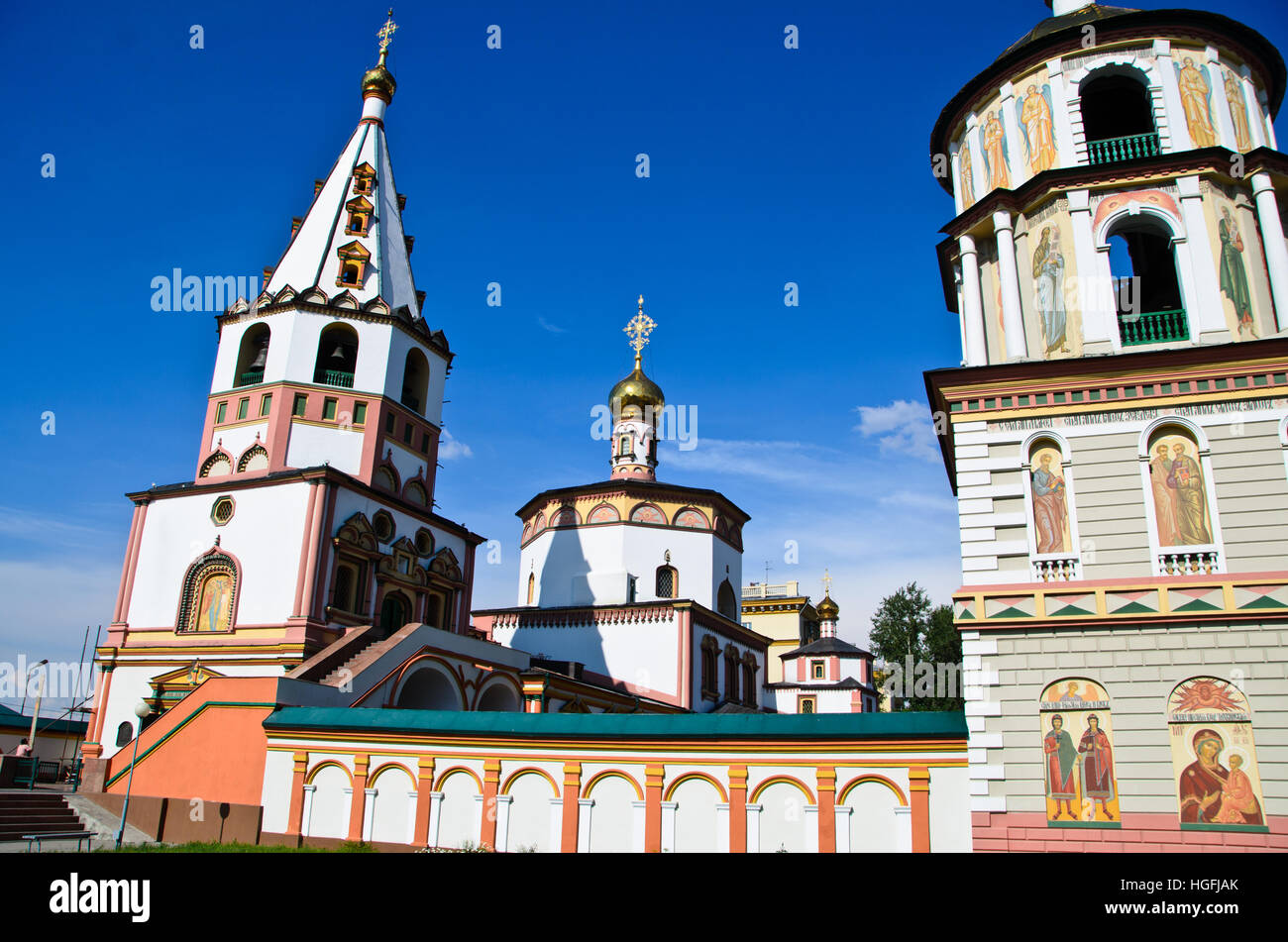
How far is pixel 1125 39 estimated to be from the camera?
1310 cm

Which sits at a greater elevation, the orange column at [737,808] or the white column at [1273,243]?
the white column at [1273,243]

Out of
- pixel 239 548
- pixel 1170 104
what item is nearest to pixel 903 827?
pixel 1170 104

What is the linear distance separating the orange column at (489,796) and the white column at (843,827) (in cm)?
546

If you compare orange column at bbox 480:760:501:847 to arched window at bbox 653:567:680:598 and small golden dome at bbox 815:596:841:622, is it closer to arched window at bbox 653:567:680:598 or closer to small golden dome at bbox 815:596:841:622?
arched window at bbox 653:567:680:598

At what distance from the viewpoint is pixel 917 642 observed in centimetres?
4378

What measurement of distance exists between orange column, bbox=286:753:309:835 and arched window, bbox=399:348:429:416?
1252 cm

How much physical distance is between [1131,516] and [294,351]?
20.5 meters

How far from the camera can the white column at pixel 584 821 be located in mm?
13406

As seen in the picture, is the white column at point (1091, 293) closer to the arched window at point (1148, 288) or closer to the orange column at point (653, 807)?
the arched window at point (1148, 288)

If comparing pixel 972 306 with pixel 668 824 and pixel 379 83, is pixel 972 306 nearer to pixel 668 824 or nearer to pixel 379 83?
pixel 668 824

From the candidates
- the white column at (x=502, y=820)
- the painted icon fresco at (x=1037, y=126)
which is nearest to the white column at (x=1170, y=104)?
the painted icon fresco at (x=1037, y=126)

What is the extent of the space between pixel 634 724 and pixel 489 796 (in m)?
2.77
